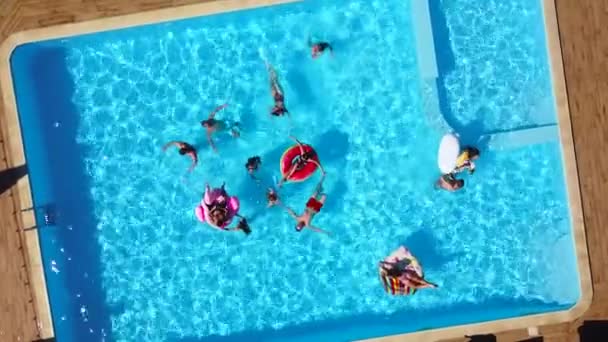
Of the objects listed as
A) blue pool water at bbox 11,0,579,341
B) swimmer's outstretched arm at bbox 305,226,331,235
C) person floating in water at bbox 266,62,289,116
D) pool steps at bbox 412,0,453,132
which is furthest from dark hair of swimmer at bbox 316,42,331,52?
swimmer's outstretched arm at bbox 305,226,331,235

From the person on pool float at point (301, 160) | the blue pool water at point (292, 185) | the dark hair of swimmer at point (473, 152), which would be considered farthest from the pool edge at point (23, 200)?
the dark hair of swimmer at point (473, 152)

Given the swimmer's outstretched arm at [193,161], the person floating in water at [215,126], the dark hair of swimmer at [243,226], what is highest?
the person floating in water at [215,126]

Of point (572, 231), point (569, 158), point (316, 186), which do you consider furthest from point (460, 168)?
point (316, 186)

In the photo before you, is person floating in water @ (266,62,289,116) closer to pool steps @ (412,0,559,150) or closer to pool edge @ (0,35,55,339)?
pool steps @ (412,0,559,150)

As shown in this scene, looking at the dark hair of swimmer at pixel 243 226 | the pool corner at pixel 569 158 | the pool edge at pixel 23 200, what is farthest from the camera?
the dark hair of swimmer at pixel 243 226

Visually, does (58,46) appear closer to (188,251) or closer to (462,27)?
(188,251)

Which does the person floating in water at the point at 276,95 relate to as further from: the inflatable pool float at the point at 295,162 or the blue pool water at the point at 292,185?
the inflatable pool float at the point at 295,162
